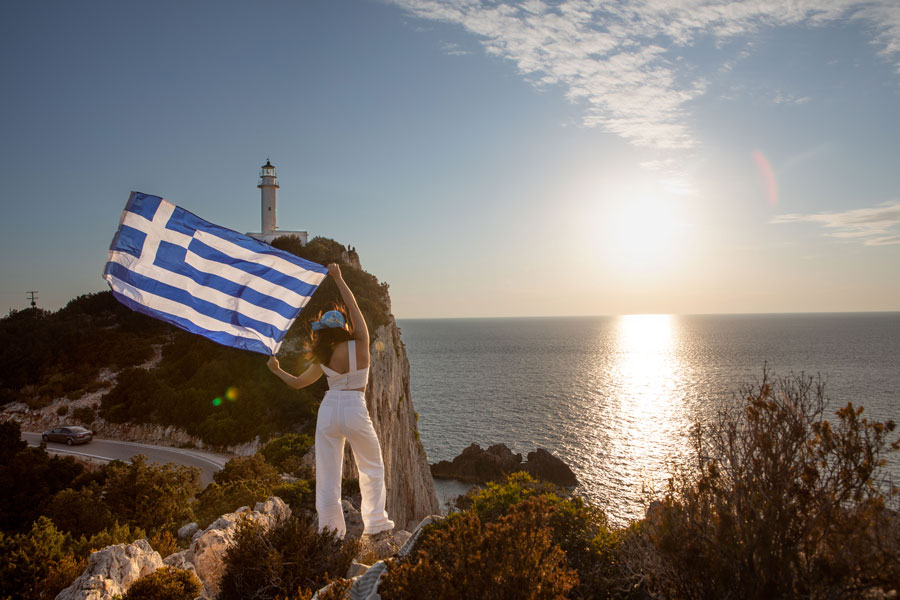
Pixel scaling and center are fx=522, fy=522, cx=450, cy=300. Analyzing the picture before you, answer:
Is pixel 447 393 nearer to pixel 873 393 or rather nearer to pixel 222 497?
pixel 873 393

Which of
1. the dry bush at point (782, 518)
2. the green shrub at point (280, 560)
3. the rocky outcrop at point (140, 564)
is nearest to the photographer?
the dry bush at point (782, 518)

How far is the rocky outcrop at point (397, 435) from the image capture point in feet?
83.2

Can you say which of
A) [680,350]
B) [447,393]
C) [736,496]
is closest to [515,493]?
[736,496]

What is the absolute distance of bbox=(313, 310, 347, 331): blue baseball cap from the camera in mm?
5906

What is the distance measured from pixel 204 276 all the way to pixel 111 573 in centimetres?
338

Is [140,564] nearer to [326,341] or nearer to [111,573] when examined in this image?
[111,573]

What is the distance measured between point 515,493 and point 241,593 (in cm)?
308

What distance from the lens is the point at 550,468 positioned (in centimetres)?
4394

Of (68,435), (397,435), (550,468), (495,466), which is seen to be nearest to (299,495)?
(397,435)

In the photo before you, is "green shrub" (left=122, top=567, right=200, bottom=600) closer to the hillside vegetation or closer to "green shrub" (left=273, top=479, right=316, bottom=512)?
"green shrub" (left=273, top=479, right=316, bottom=512)

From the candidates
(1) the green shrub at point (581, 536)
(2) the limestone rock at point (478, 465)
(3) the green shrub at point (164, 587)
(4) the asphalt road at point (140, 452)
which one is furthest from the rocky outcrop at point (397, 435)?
(3) the green shrub at point (164, 587)

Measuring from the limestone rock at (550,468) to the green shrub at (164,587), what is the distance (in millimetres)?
39984

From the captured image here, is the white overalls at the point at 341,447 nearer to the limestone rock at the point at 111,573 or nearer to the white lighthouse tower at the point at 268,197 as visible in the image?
the limestone rock at the point at 111,573

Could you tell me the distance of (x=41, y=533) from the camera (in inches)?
301
